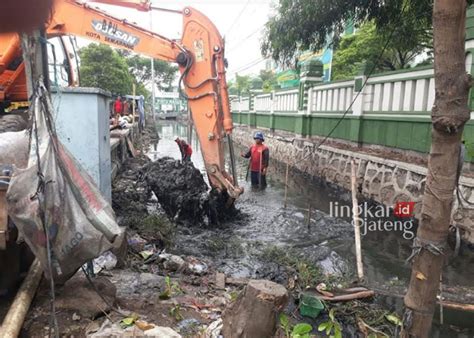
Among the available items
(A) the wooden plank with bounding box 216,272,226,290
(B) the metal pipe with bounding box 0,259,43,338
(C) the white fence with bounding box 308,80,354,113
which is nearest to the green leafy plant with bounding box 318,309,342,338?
(A) the wooden plank with bounding box 216,272,226,290

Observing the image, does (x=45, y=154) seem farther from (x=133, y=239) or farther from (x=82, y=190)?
(x=133, y=239)

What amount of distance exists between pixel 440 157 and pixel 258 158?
25.4 feet

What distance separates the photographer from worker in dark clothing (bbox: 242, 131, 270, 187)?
959cm

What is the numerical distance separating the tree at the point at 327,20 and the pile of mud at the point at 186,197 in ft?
12.8

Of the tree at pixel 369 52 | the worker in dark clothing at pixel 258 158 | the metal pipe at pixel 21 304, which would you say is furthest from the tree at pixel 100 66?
the metal pipe at pixel 21 304

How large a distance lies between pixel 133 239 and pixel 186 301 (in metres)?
1.93

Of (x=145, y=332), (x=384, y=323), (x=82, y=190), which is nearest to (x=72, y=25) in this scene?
(x=82, y=190)

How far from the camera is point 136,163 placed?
12156mm

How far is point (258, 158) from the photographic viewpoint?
385 inches

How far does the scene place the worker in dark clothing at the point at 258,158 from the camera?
9.59 meters

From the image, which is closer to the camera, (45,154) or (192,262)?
(45,154)

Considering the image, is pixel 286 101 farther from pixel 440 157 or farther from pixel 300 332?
pixel 440 157

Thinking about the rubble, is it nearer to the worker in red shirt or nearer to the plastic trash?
the plastic trash

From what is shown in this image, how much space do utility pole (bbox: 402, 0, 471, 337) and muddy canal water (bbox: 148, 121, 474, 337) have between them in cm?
229
